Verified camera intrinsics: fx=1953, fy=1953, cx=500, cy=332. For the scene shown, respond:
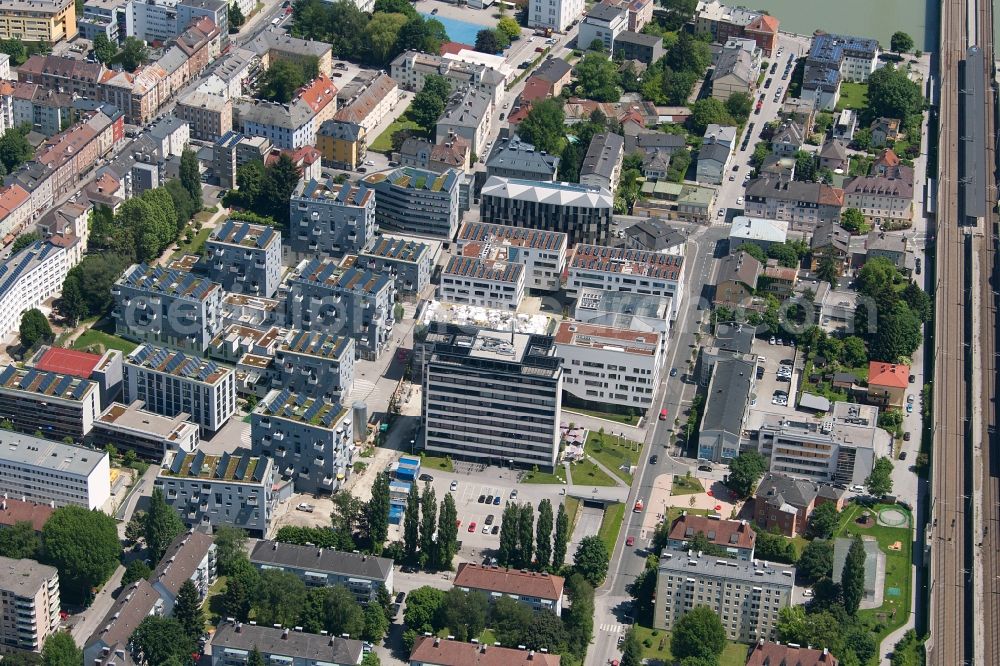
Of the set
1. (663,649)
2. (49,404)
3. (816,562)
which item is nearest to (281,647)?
(663,649)

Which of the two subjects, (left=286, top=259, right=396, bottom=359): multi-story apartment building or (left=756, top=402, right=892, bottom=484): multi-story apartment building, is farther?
(left=286, top=259, right=396, bottom=359): multi-story apartment building

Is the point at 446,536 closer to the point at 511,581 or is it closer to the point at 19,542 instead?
the point at 511,581

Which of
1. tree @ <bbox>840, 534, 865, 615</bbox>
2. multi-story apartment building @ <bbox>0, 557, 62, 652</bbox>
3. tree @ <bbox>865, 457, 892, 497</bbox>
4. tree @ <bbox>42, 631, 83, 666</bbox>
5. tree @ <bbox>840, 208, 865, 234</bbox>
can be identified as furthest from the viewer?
tree @ <bbox>840, 208, 865, 234</bbox>

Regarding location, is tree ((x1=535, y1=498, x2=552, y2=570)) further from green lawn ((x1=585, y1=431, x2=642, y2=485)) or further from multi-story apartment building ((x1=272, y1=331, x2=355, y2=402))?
multi-story apartment building ((x1=272, y1=331, x2=355, y2=402))

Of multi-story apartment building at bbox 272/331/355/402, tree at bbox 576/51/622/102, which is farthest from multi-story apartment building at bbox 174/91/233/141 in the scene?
multi-story apartment building at bbox 272/331/355/402

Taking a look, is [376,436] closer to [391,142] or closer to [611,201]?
[611,201]

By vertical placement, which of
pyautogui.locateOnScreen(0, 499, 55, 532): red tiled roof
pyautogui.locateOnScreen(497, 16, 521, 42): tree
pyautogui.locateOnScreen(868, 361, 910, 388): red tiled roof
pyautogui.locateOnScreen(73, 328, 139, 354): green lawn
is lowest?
pyautogui.locateOnScreen(0, 499, 55, 532): red tiled roof
